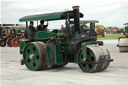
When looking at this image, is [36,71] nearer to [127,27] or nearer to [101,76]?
[101,76]

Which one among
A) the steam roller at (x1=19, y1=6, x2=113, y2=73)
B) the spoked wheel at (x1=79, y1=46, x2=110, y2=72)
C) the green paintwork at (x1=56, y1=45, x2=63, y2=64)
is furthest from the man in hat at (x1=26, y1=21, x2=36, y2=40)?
the spoked wheel at (x1=79, y1=46, x2=110, y2=72)

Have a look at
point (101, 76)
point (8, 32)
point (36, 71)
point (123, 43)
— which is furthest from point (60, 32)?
point (8, 32)

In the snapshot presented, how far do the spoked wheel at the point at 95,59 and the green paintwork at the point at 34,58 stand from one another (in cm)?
146

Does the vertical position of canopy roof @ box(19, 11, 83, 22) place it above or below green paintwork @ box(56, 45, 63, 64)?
above

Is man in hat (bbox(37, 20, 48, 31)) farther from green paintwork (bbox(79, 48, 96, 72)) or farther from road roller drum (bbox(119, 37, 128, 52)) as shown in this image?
road roller drum (bbox(119, 37, 128, 52))

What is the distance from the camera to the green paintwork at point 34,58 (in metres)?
9.09

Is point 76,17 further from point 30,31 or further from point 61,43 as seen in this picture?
point 30,31

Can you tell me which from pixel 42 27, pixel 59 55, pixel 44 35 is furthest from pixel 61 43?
pixel 42 27

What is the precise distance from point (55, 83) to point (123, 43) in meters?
10.2

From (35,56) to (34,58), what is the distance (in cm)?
8

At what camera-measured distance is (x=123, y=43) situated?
16.3m

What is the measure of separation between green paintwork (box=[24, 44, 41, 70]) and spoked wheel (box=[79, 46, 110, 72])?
4.79ft

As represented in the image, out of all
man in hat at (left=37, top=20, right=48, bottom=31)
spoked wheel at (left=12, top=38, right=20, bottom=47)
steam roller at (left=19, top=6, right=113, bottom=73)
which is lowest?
spoked wheel at (left=12, top=38, right=20, bottom=47)

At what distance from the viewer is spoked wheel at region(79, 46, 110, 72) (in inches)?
315
